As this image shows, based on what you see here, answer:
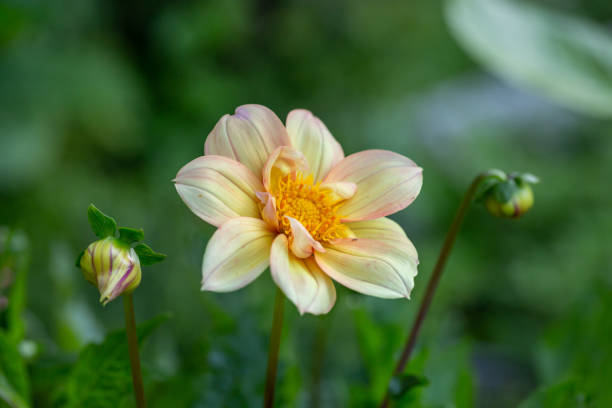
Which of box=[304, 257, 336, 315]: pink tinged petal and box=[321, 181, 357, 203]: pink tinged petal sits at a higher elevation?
box=[321, 181, 357, 203]: pink tinged petal

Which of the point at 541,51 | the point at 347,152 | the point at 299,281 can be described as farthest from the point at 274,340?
the point at 347,152

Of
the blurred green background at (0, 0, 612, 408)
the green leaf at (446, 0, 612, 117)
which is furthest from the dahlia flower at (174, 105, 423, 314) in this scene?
the green leaf at (446, 0, 612, 117)

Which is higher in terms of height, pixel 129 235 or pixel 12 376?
pixel 129 235

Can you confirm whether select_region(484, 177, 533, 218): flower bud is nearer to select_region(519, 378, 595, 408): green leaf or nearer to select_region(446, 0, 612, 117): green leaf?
select_region(519, 378, 595, 408): green leaf

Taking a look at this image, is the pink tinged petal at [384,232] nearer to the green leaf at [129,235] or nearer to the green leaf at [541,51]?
the green leaf at [129,235]

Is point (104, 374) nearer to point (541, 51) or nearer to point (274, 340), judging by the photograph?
point (274, 340)

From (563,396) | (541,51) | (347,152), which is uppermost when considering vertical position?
(541,51)
